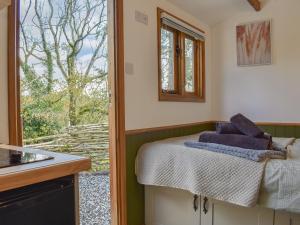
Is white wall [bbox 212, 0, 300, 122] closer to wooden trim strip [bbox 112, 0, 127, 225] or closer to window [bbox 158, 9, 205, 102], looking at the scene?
window [bbox 158, 9, 205, 102]

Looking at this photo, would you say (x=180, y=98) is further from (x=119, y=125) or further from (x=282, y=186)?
(x=282, y=186)

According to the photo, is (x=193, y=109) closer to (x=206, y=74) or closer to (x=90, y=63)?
(x=206, y=74)

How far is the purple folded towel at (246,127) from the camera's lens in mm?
1892

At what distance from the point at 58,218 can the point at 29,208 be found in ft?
0.43

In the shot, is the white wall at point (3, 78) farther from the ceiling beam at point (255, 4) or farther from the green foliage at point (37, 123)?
the ceiling beam at point (255, 4)

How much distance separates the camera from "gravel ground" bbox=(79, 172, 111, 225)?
8.41 ft

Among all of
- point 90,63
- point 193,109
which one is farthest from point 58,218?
point 90,63

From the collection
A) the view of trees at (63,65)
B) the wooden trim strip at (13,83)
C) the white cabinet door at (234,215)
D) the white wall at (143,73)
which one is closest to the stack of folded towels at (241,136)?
the white cabinet door at (234,215)

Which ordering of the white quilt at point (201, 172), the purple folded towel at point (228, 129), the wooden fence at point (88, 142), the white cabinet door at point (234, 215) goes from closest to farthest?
the white quilt at point (201, 172), the white cabinet door at point (234, 215), the purple folded towel at point (228, 129), the wooden fence at point (88, 142)

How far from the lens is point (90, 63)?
3.79 meters

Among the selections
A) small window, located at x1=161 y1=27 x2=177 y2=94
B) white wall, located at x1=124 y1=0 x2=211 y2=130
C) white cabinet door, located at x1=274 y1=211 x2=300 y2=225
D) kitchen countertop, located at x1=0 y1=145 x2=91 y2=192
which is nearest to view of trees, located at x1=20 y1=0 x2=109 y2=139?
small window, located at x1=161 y1=27 x2=177 y2=94

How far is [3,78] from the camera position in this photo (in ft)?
4.12

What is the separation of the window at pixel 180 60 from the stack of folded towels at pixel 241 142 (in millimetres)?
671

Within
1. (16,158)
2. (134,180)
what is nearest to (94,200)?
(134,180)
